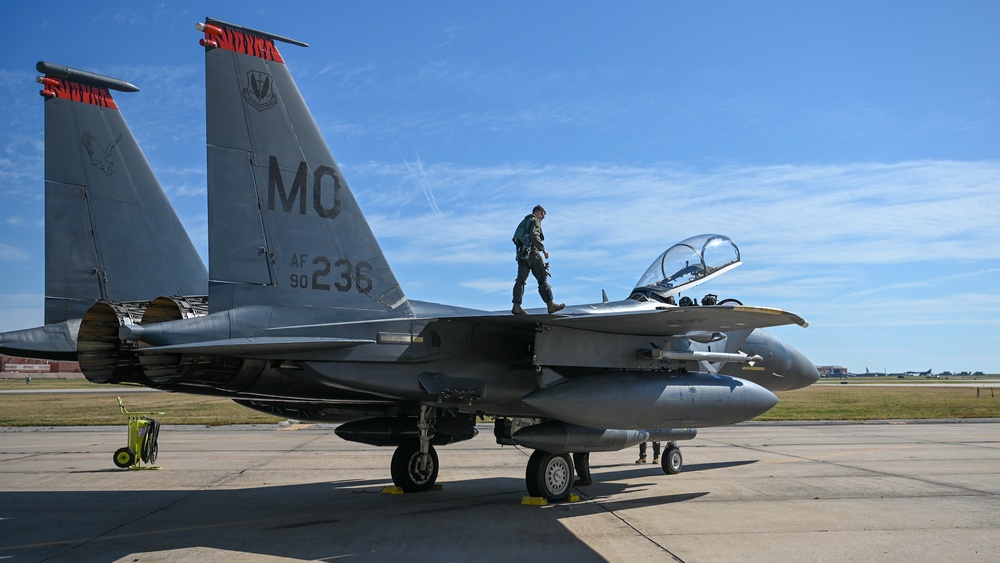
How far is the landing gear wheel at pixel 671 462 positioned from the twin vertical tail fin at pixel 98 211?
786cm

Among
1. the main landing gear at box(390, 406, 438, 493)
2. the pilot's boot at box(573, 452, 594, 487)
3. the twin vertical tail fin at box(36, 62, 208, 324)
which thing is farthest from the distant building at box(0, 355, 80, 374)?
the pilot's boot at box(573, 452, 594, 487)

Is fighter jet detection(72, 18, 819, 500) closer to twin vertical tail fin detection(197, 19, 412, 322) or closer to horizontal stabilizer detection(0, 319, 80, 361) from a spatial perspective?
twin vertical tail fin detection(197, 19, 412, 322)

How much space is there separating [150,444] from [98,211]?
4.63m

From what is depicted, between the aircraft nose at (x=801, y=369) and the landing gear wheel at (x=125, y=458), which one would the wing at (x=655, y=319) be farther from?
the landing gear wheel at (x=125, y=458)

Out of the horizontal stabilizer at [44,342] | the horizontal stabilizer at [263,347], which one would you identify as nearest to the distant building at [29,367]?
the horizontal stabilizer at [44,342]

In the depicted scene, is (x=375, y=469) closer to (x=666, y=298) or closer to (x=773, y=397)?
(x=666, y=298)

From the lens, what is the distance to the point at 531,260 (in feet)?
27.1

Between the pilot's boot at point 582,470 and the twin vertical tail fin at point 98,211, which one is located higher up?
the twin vertical tail fin at point 98,211

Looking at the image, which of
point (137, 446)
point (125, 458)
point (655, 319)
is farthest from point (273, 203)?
point (125, 458)

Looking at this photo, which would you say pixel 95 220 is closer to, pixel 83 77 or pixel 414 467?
pixel 83 77

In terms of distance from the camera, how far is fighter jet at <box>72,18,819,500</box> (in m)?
7.64

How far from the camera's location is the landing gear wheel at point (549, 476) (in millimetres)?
9586

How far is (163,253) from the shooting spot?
429 inches

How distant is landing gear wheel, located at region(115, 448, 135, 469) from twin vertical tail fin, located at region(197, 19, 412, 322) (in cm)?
690
